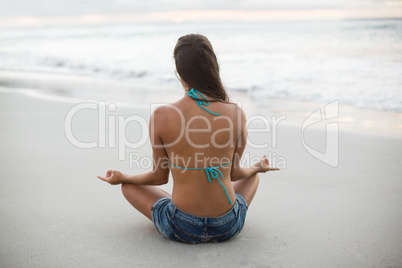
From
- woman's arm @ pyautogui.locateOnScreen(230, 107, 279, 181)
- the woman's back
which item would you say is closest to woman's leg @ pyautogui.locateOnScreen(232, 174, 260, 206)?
woman's arm @ pyautogui.locateOnScreen(230, 107, 279, 181)

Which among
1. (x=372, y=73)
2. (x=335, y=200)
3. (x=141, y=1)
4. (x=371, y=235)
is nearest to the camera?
(x=371, y=235)

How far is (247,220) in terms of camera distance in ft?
9.91

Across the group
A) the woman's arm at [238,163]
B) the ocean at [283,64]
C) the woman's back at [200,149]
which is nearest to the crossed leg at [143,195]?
the woman's back at [200,149]

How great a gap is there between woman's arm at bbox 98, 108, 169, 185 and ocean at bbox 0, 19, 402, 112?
5.27 m

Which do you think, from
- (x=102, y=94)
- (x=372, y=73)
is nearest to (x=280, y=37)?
(x=372, y=73)

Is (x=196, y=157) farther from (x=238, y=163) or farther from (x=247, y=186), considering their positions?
(x=247, y=186)

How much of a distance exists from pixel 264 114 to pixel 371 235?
383cm

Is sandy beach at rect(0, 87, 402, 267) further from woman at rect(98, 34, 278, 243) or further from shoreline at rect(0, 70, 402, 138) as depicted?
shoreline at rect(0, 70, 402, 138)

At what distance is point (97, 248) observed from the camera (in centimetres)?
255

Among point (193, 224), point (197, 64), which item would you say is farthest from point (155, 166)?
point (197, 64)

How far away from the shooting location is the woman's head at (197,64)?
7.27 feet

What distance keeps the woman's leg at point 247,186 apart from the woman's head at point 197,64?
0.75m

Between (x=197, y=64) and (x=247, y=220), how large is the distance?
135 cm

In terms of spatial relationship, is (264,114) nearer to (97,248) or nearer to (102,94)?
(102,94)
